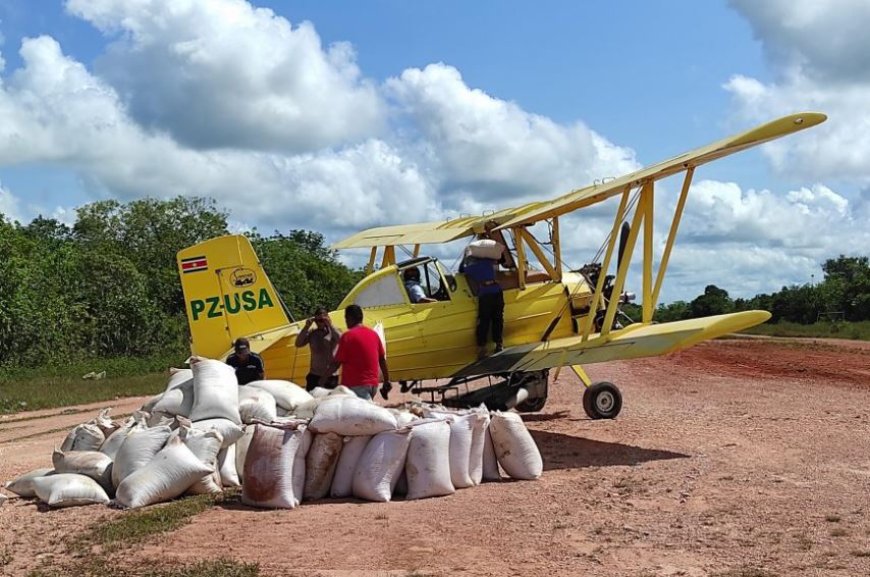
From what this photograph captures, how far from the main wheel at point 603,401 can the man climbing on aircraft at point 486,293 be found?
5.14ft

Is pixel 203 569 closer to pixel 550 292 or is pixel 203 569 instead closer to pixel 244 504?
pixel 244 504

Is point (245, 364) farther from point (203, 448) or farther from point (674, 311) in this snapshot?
point (674, 311)

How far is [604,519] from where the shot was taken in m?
7.54

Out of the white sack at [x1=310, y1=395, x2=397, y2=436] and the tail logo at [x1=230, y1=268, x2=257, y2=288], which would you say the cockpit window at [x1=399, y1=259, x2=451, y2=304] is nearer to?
the tail logo at [x1=230, y1=268, x2=257, y2=288]

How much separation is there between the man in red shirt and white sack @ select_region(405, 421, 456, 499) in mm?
1636

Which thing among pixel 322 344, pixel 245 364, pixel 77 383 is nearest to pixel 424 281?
pixel 322 344

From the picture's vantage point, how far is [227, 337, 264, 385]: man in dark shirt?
456 inches

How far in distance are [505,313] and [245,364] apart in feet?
13.7

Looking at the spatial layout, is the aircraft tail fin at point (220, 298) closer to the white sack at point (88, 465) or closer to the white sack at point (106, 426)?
the white sack at point (106, 426)

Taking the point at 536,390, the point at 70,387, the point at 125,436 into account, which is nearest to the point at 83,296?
the point at 70,387

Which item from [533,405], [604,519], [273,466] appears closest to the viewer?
[604,519]

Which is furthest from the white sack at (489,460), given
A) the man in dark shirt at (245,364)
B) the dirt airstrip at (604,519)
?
the man in dark shirt at (245,364)

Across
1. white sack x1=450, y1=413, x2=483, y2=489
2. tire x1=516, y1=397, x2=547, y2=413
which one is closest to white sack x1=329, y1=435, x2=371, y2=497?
white sack x1=450, y1=413, x2=483, y2=489

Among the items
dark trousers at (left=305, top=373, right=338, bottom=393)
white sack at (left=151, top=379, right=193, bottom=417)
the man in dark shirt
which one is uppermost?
the man in dark shirt
